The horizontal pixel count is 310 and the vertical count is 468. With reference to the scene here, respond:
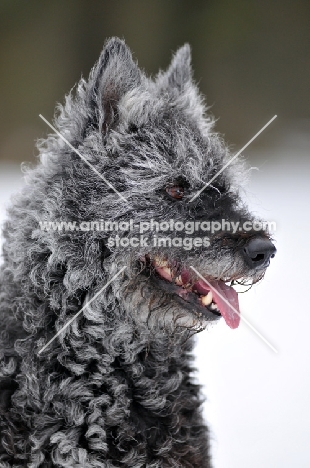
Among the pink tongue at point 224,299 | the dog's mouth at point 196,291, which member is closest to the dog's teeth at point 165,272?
the dog's mouth at point 196,291

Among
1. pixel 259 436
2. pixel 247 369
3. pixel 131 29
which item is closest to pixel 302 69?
pixel 131 29

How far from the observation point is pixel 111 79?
2.99 m

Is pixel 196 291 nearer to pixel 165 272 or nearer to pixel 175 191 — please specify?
pixel 165 272

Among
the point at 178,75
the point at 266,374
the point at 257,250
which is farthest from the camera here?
the point at 266,374

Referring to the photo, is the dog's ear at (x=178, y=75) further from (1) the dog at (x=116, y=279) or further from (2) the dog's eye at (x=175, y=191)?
(2) the dog's eye at (x=175, y=191)

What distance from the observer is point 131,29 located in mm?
11062

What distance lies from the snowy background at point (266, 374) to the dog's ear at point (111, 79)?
0.89 meters

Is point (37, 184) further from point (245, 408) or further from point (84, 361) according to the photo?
point (245, 408)

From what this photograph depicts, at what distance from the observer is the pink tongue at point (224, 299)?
2.90 m

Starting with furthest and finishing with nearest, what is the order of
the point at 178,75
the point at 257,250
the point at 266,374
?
the point at 266,374
the point at 178,75
the point at 257,250

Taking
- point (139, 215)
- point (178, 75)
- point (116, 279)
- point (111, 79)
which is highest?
point (178, 75)

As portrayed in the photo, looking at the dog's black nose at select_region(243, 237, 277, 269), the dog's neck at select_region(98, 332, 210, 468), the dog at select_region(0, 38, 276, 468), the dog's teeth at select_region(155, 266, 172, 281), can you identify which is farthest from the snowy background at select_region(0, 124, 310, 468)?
the dog's teeth at select_region(155, 266, 172, 281)

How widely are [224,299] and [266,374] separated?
194 cm

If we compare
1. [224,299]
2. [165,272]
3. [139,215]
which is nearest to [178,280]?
[165,272]
